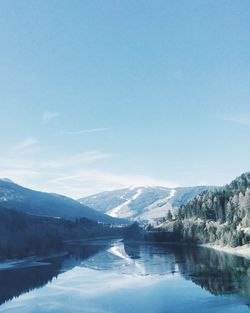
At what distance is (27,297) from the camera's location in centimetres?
10338

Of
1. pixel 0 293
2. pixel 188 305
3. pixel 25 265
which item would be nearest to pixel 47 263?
pixel 25 265

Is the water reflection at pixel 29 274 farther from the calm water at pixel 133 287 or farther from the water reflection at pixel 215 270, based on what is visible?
the water reflection at pixel 215 270

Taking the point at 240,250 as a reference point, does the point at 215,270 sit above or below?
below

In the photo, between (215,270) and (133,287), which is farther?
(215,270)

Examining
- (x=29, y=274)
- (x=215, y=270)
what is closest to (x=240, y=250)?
(x=215, y=270)

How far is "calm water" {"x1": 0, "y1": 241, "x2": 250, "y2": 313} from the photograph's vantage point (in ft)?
285

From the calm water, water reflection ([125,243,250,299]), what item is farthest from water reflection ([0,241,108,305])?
water reflection ([125,243,250,299])

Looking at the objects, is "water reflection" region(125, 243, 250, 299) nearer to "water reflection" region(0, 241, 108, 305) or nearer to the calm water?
the calm water

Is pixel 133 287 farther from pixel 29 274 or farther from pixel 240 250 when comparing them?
pixel 240 250

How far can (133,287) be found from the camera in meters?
109

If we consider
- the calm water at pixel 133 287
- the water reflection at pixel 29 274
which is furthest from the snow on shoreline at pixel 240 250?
the water reflection at pixel 29 274

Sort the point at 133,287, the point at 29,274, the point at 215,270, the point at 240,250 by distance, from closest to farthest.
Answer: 1. the point at 133,287
2. the point at 215,270
3. the point at 29,274
4. the point at 240,250

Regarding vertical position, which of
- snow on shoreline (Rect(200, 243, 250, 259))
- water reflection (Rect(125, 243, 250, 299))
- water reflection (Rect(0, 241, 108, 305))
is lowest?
water reflection (Rect(0, 241, 108, 305))

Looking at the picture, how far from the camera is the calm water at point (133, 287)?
86.9 metres
